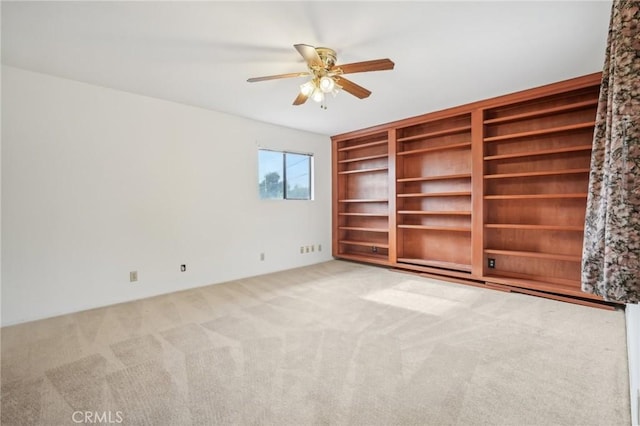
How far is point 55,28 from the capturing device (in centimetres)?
212

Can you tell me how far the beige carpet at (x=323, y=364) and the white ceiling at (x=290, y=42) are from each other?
239 cm

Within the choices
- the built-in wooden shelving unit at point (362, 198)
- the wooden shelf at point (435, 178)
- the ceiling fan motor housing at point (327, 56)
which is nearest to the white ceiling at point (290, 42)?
the ceiling fan motor housing at point (327, 56)

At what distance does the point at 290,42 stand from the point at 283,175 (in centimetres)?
279

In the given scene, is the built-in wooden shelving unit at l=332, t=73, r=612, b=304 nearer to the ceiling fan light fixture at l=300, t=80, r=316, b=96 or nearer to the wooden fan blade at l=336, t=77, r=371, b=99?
the wooden fan blade at l=336, t=77, r=371, b=99

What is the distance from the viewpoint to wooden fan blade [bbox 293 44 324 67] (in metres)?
2.02

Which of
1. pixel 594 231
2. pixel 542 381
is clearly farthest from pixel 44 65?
pixel 542 381

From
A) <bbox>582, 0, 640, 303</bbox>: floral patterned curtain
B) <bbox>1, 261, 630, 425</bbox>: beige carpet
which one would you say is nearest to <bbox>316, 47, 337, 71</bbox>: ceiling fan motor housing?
<bbox>582, 0, 640, 303</bbox>: floral patterned curtain

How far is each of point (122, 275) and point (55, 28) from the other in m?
2.43

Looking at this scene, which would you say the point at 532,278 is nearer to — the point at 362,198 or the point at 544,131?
the point at 544,131

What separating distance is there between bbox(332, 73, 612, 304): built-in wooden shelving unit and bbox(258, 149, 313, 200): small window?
0.92 meters

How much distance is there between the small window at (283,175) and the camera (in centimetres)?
471

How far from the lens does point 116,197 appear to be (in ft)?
10.8

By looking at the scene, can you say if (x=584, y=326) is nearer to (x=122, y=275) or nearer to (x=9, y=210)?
(x=122, y=275)

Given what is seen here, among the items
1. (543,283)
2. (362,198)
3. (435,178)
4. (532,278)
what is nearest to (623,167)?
(543,283)
